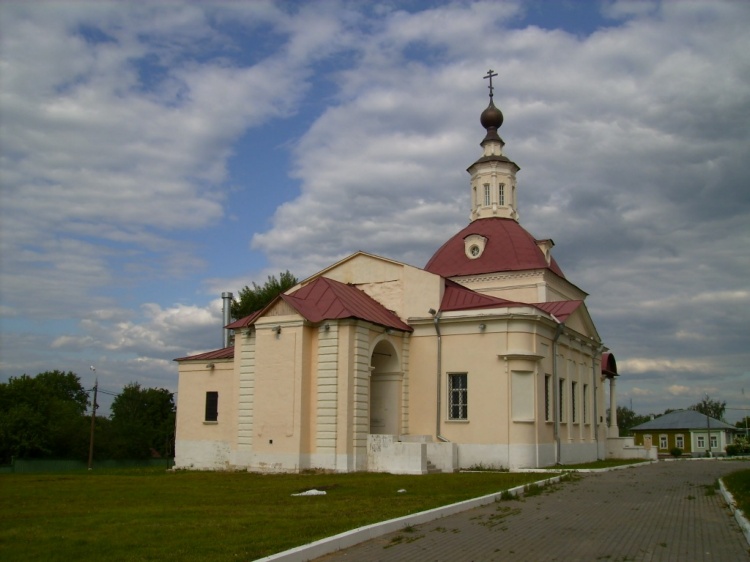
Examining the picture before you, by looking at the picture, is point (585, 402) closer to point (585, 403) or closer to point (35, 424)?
point (585, 403)

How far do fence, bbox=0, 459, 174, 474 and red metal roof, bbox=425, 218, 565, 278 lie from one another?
18.1 m

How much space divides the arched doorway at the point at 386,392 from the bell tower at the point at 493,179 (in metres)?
14.1

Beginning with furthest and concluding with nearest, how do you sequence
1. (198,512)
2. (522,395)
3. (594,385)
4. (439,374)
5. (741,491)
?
(594,385) < (439,374) < (522,395) < (741,491) < (198,512)

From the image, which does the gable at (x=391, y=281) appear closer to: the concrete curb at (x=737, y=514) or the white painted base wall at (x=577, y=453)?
the white painted base wall at (x=577, y=453)

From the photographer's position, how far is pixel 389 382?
2859 centimetres

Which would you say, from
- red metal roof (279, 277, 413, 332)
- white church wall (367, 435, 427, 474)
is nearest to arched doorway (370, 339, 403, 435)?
red metal roof (279, 277, 413, 332)

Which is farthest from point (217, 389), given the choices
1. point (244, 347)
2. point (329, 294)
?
point (329, 294)

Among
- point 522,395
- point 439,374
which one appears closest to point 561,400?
point 522,395

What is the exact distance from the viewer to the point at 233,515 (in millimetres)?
12312

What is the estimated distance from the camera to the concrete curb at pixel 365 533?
28.8 feet

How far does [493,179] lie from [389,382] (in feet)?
54.1

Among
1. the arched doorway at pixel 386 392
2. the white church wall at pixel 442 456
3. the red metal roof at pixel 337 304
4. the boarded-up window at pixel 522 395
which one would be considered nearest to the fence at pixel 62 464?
the arched doorway at pixel 386 392

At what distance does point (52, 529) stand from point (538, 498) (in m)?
9.59

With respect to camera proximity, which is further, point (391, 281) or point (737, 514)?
point (391, 281)
